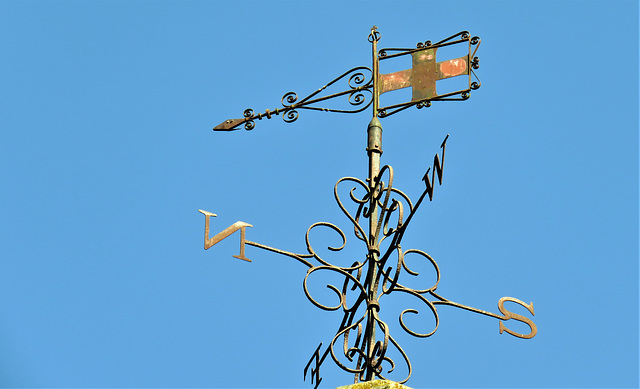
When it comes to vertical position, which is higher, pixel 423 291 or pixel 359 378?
pixel 423 291

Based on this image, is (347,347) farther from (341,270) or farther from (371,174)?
(371,174)

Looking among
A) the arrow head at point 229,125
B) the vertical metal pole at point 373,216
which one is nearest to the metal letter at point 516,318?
the vertical metal pole at point 373,216

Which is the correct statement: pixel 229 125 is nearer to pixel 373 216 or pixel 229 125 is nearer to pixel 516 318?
pixel 373 216

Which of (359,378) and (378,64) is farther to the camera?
(378,64)

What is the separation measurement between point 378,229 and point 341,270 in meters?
0.30

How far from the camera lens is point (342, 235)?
19.3 feet

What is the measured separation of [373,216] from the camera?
19.7ft

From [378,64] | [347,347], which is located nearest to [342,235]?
[347,347]

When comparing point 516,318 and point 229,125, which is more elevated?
point 229,125

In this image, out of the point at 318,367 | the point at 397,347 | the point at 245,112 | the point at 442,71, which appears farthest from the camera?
the point at 245,112

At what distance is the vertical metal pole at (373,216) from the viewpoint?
5.63 m

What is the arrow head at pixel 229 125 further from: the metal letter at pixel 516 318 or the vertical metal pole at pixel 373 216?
the metal letter at pixel 516 318

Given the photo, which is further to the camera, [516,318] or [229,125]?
[229,125]

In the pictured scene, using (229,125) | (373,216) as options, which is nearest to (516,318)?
(373,216)
